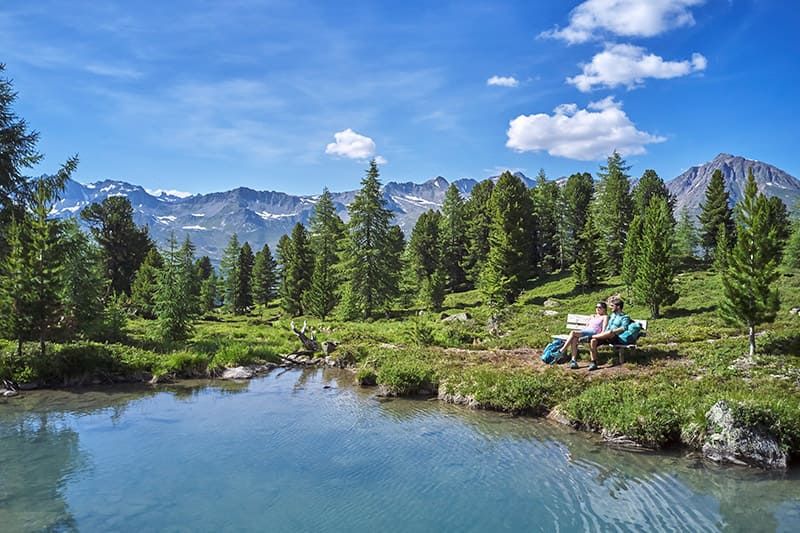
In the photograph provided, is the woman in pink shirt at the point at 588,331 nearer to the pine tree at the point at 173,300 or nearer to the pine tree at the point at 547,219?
the pine tree at the point at 173,300

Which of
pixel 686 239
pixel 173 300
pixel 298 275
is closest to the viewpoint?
pixel 173 300

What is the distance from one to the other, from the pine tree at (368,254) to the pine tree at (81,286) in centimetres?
2218

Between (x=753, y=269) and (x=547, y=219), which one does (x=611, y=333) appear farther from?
(x=547, y=219)

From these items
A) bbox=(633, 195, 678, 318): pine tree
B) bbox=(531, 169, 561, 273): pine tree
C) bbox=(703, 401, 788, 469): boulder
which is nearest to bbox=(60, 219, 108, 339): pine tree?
bbox=(703, 401, 788, 469): boulder

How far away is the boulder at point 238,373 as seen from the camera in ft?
72.6

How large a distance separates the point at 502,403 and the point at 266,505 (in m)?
8.54

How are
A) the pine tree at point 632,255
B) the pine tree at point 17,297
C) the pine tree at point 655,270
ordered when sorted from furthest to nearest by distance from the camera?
the pine tree at point 632,255
the pine tree at point 655,270
the pine tree at point 17,297

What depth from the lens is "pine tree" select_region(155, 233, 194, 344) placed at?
27.3m

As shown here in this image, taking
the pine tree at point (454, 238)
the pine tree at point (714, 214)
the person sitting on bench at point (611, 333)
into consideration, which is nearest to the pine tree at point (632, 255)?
the pine tree at point (714, 214)

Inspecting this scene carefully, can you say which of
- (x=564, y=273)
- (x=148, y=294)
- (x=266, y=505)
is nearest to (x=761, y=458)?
(x=266, y=505)

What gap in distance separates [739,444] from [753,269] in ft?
29.5

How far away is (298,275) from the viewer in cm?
6206

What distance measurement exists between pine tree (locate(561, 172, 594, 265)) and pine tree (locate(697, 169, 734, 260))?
1477 centimetres

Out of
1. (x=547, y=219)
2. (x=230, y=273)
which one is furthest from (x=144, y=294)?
(x=547, y=219)
